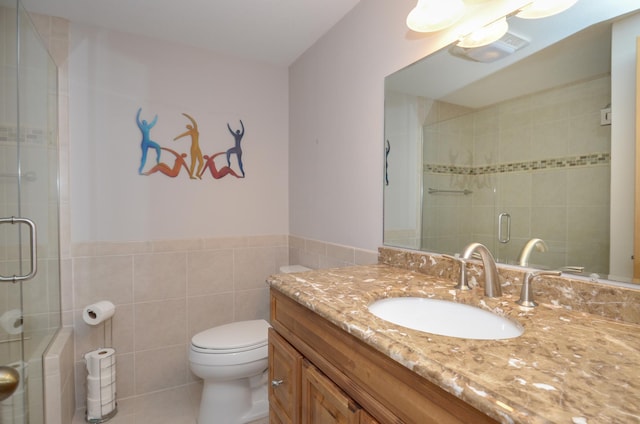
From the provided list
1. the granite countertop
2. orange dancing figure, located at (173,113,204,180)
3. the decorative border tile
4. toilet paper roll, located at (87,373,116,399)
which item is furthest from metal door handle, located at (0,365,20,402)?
orange dancing figure, located at (173,113,204,180)

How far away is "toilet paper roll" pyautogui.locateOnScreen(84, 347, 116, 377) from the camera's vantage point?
188cm

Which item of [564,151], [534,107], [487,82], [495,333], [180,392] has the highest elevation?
[487,82]

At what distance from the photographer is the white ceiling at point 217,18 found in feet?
5.86

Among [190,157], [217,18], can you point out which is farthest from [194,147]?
[217,18]

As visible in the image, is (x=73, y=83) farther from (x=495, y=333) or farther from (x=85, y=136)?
(x=495, y=333)

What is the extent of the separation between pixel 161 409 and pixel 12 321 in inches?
40.3

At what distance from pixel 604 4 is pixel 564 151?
390mm

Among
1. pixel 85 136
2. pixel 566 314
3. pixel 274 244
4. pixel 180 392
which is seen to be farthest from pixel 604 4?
pixel 180 392

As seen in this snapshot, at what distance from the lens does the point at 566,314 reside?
0.86m

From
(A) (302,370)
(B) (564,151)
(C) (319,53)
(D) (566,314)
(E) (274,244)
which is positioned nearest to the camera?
(D) (566,314)

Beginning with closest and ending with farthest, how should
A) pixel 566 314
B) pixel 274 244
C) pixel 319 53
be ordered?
1. pixel 566 314
2. pixel 319 53
3. pixel 274 244

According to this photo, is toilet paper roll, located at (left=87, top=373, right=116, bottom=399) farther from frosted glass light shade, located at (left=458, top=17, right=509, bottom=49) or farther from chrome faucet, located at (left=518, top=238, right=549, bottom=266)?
frosted glass light shade, located at (left=458, top=17, right=509, bottom=49)

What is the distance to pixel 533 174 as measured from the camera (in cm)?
105

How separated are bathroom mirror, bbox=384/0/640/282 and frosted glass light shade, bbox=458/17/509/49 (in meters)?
0.02
